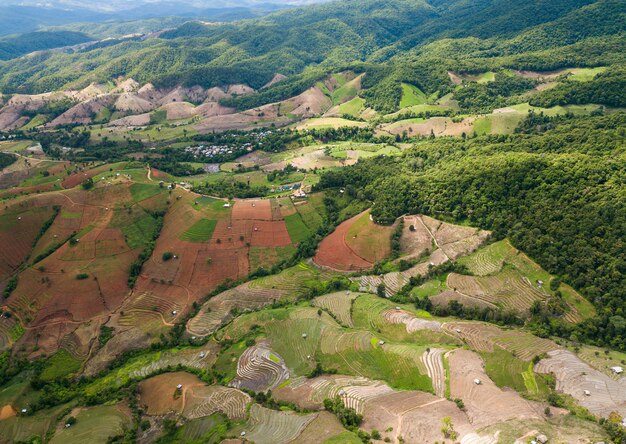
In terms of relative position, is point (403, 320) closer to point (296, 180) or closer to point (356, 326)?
point (356, 326)

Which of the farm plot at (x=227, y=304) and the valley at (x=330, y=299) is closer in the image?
the valley at (x=330, y=299)

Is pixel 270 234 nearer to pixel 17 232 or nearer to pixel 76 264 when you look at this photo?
pixel 76 264

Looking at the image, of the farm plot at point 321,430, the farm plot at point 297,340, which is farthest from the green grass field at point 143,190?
the farm plot at point 321,430

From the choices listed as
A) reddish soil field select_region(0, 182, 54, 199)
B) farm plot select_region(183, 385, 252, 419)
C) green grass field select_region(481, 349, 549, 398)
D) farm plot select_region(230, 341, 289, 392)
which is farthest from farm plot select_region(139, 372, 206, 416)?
reddish soil field select_region(0, 182, 54, 199)

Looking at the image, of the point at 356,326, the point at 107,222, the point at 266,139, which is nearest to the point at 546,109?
the point at 266,139

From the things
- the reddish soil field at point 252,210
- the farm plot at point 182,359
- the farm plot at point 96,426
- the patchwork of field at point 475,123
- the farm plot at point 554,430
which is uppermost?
the patchwork of field at point 475,123

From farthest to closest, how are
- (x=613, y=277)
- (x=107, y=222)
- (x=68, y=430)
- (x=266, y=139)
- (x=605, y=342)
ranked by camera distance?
(x=266, y=139) → (x=107, y=222) → (x=613, y=277) → (x=605, y=342) → (x=68, y=430)

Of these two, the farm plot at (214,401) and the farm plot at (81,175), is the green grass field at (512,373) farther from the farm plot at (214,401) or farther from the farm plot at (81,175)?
the farm plot at (81,175)
